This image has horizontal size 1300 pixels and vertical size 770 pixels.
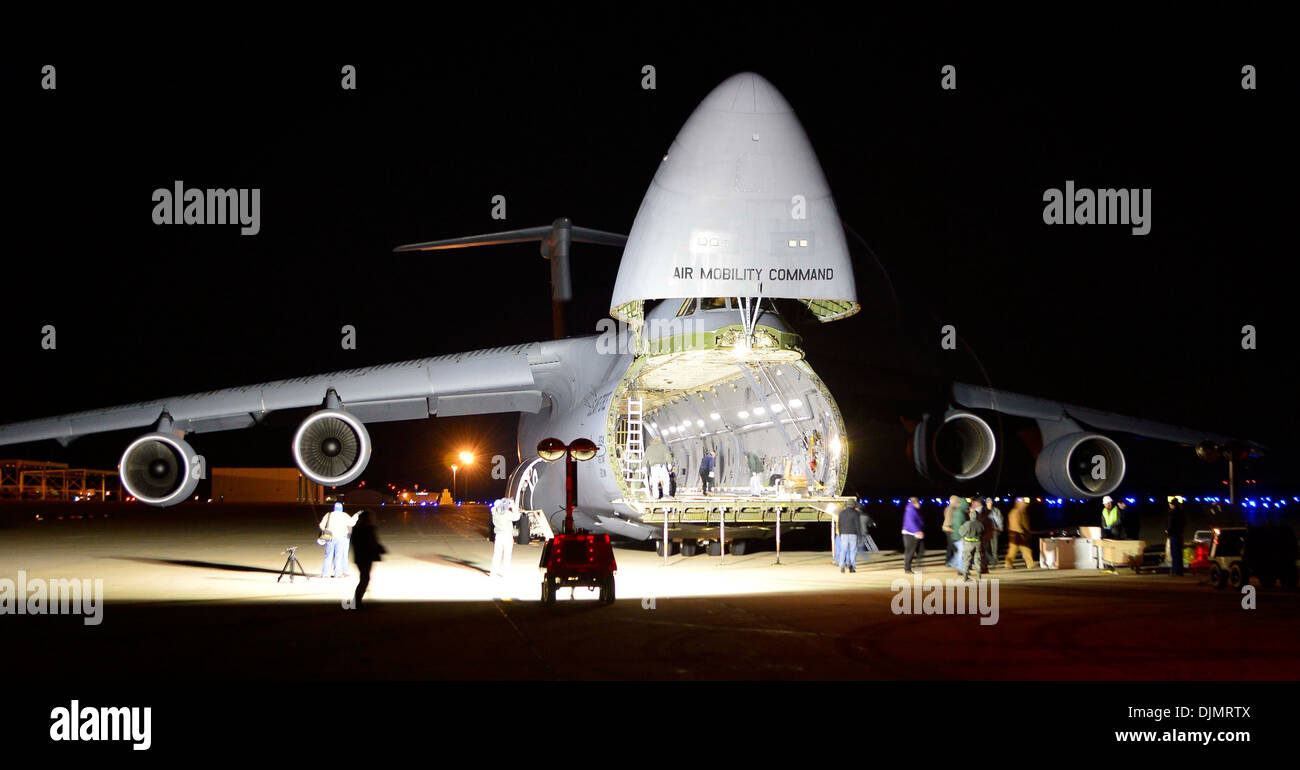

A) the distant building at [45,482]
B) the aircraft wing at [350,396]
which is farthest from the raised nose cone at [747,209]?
the distant building at [45,482]

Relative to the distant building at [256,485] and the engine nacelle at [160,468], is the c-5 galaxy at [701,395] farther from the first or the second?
the distant building at [256,485]

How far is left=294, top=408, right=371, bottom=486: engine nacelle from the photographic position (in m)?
19.4

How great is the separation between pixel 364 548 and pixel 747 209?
21.8 feet

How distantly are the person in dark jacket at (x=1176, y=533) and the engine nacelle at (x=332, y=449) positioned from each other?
12.7 m

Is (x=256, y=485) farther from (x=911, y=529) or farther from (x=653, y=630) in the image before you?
(x=653, y=630)

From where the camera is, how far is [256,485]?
68125mm

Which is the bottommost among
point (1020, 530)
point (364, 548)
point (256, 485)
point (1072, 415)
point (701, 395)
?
point (256, 485)

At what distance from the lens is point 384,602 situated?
12.1m

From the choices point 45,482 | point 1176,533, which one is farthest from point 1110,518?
point 45,482

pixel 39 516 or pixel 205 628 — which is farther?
pixel 39 516
